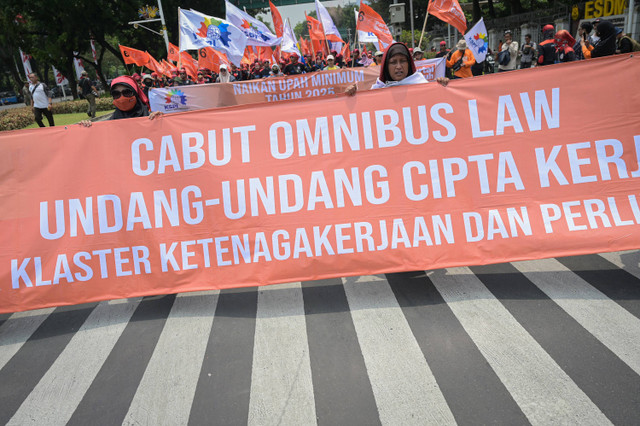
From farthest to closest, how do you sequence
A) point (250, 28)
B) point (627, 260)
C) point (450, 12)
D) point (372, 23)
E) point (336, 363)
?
Result: point (250, 28), point (372, 23), point (450, 12), point (627, 260), point (336, 363)

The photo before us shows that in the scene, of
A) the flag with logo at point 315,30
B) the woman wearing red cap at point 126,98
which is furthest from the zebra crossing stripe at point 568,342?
the flag with logo at point 315,30

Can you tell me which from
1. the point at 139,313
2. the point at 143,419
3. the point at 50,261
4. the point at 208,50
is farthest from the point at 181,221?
the point at 208,50

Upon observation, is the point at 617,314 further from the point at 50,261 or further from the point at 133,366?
the point at 50,261

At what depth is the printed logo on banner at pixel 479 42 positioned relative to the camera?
1250cm

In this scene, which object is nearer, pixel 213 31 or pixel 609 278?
pixel 609 278

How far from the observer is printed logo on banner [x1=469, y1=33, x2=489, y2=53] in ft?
41.0

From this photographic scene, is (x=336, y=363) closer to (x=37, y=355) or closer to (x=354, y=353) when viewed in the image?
(x=354, y=353)

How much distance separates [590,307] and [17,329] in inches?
200

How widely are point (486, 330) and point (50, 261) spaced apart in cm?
390

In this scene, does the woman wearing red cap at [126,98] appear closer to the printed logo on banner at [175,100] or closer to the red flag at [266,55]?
the printed logo on banner at [175,100]

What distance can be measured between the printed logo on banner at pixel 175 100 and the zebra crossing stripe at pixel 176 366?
8255 millimetres

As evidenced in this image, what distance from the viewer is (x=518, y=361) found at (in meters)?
3.23

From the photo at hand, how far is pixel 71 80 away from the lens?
41.2m

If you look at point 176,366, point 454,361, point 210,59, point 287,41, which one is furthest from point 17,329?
point 287,41
